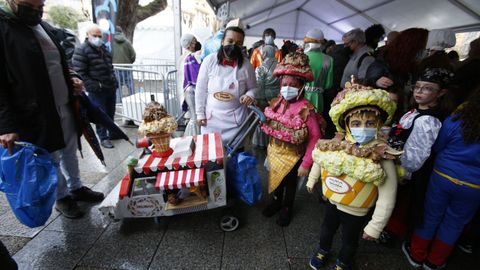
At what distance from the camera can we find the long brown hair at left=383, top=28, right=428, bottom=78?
246 cm

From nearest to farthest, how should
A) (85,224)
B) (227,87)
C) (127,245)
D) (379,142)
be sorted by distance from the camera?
(379,142), (127,245), (85,224), (227,87)

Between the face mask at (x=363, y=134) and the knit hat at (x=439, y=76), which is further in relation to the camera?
the knit hat at (x=439, y=76)

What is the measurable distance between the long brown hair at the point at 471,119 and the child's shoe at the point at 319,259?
1.34 meters

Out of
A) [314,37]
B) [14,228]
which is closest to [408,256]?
[314,37]

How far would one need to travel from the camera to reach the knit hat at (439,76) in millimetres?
1860

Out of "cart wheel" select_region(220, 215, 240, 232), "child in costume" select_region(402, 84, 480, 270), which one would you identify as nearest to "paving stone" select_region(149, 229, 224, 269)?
"cart wheel" select_region(220, 215, 240, 232)

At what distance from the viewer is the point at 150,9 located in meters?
8.97

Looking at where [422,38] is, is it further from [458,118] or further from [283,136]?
[283,136]

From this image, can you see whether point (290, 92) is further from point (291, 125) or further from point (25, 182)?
point (25, 182)

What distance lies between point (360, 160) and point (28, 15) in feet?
8.82

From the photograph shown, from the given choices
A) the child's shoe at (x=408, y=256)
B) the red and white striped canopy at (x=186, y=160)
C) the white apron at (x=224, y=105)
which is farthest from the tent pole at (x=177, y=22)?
the child's shoe at (x=408, y=256)

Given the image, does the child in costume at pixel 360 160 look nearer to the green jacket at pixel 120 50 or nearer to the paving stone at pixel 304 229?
the paving stone at pixel 304 229

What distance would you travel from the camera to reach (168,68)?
19.3ft

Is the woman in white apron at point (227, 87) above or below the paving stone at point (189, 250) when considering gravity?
above
